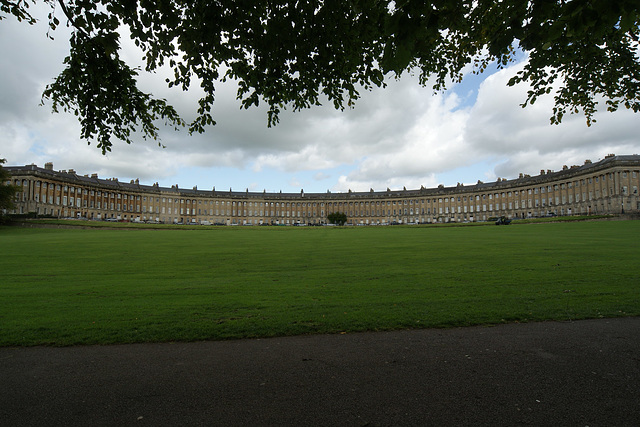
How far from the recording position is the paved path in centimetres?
344

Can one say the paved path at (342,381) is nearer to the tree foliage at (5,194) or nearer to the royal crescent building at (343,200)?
the tree foliage at (5,194)

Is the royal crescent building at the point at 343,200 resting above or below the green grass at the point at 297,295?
above

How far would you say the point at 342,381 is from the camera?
4.15 metres

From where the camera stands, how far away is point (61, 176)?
332 ft

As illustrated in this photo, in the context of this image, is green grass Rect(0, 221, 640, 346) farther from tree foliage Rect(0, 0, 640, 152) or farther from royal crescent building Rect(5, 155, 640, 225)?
royal crescent building Rect(5, 155, 640, 225)

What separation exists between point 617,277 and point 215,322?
1149 cm

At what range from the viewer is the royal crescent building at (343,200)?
8800cm

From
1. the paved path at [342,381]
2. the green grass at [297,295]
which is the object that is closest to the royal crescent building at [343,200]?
the green grass at [297,295]

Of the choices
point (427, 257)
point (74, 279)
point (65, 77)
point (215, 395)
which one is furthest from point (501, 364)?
point (74, 279)

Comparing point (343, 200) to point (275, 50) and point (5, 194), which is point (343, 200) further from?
point (275, 50)

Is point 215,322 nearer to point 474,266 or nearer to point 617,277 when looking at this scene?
point 474,266

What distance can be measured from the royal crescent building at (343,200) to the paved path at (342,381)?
8424 cm

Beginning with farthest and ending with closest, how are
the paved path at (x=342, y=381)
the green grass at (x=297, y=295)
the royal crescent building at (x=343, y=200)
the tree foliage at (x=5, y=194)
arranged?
the royal crescent building at (x=343, y=200) → the tree foliage at (x=5, y=194) → the green grass at (x=297, y=295) → the paved path at (x=342, y=381)

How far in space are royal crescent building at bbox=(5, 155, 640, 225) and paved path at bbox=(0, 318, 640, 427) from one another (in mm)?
84243
